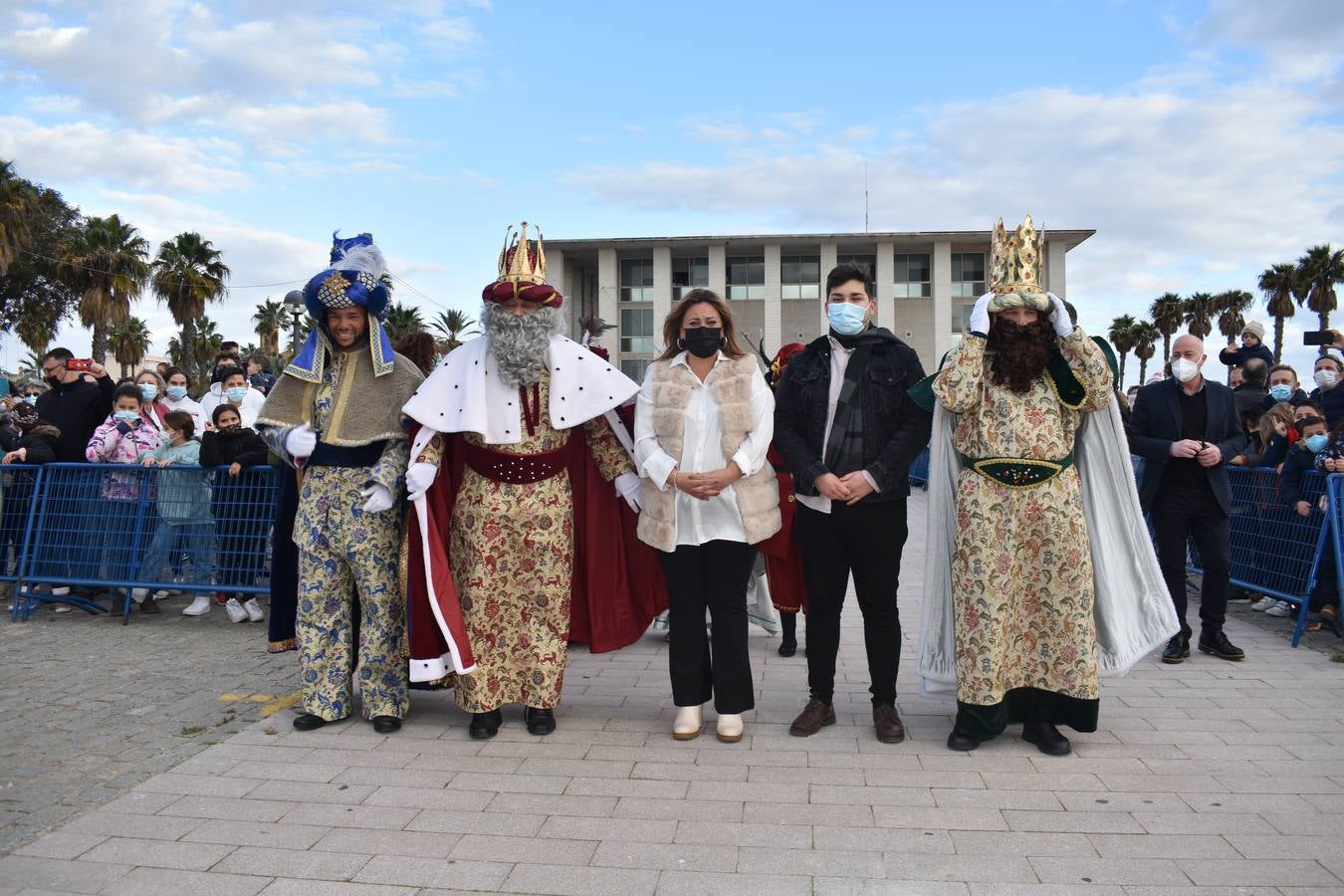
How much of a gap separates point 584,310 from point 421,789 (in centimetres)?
5443

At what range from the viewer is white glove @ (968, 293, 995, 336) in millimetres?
4402

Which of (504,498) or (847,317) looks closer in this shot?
(847,317)

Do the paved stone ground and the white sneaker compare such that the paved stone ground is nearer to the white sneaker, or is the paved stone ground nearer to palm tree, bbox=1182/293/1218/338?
the white sneaker

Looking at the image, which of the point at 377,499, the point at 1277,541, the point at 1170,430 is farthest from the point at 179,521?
the point at 1277,541

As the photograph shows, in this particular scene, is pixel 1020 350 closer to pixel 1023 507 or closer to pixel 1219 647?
pixel 1023 507

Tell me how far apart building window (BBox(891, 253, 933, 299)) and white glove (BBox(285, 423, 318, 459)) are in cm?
4958

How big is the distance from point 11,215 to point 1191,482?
110 ft

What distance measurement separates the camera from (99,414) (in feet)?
27.4

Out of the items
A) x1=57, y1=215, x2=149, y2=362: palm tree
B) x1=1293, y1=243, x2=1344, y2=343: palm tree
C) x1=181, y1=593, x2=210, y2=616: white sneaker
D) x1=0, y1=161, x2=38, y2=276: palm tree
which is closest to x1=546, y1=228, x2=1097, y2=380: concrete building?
x1=1293, y1=243, x2=1344, y2=343: palm tree

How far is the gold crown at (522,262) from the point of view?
4.81 meters

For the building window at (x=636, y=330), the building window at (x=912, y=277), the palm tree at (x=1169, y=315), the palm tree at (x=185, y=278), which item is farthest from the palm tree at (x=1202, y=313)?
the palm tree at (x=185, y=278)

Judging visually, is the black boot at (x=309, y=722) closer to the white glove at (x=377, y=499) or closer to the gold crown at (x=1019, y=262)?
the white glove at (x=377, y=499)

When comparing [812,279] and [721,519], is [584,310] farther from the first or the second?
[721,519]

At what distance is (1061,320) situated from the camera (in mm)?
4355
